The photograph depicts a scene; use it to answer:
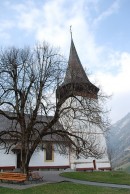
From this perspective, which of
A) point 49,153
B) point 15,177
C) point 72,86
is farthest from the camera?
point 49,153

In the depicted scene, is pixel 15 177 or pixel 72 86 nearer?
pixel 15 177

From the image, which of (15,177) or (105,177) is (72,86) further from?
(105,177)

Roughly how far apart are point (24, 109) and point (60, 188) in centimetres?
895

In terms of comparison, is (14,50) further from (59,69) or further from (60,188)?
(60,188)

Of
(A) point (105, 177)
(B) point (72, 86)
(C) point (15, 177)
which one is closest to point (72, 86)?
(B) point (72, 86)

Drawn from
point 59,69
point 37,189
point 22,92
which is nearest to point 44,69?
point 59,69

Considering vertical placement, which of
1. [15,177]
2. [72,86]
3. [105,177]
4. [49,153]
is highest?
[72,86]

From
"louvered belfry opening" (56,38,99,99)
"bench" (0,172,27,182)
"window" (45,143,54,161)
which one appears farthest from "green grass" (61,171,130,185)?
"window" (45,143,54,161)

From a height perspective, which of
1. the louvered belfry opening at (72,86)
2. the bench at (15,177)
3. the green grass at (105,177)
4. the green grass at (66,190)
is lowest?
the green grass at (66,190)

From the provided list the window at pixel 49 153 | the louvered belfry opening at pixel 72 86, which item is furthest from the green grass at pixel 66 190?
the window at pixel 49 153

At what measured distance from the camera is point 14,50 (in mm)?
26422

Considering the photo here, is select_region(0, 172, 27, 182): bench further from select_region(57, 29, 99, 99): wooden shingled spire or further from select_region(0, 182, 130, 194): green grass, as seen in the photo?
select_region(57, 29, 99, 99): wooden shingled spire

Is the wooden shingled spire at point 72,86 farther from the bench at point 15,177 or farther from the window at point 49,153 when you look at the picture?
the window at point 49,153

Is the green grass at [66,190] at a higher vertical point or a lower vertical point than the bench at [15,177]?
lower
